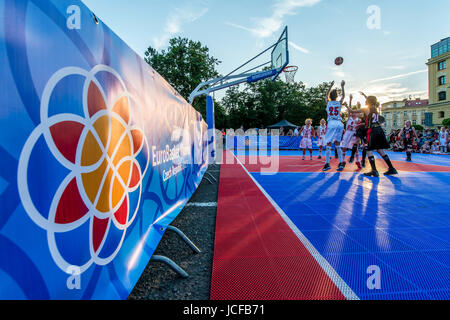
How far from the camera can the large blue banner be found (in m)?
0.86

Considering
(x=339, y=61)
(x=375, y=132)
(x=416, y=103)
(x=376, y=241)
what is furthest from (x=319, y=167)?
(x=416, y=103)

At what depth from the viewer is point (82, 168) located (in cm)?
124

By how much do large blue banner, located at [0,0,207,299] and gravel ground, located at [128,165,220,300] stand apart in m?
0.22

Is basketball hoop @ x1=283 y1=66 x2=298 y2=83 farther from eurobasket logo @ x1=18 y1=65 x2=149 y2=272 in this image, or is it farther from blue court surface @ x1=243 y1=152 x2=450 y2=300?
eurobasket logo @ x1=18 y1=65 x2=149 y2=272

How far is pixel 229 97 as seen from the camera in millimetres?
47469

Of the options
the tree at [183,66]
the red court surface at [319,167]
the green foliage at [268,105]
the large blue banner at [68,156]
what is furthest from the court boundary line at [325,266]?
the green foliage at [268,105]

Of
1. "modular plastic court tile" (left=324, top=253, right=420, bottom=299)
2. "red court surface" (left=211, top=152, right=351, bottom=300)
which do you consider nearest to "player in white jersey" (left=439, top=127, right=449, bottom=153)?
"red court surface" (left=211, top=152, right=351, bottom=300)

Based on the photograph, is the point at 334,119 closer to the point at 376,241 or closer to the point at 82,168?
the point at 376,241

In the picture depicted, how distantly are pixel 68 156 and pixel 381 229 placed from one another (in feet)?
11.0

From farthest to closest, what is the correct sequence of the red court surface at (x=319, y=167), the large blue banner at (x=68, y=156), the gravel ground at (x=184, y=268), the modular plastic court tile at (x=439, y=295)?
1. the red court surface at (x=319, y=167)
2. the gravel ground at (x=184, y=268)
3. the modular plastic court tile at (x=439, y=295)
4. the large blue banner at (x=68, y=156)

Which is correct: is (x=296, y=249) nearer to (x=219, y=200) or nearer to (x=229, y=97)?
(x=219, y=200)

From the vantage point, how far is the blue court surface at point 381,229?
1.88m

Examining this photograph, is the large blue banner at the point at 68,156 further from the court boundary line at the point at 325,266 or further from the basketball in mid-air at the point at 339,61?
the basketball in mid-air at the point at 339,61

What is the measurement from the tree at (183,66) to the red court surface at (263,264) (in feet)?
94.6
